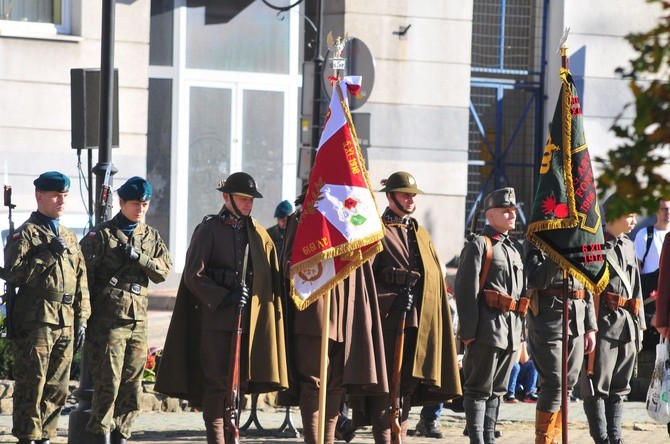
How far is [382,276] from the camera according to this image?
9.77 meters

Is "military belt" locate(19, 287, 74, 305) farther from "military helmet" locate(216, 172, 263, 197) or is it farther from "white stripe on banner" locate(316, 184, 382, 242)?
"white stripe on banner" locate(316, 184, 382, 242)

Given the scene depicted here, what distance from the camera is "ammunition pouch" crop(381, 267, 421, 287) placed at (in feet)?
31.9

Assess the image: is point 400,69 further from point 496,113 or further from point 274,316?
point 274,316

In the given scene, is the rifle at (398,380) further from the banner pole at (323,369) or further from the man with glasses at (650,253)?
the man with glasses at (650,253)

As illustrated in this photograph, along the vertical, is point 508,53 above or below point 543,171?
above

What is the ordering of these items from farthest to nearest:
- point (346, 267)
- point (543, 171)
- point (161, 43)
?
point (161, 43) → point (543, 171) → point (346, 267)

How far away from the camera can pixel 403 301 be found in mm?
9664

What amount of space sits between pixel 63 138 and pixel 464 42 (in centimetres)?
560

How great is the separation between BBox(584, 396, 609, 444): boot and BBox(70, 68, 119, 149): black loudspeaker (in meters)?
4.21

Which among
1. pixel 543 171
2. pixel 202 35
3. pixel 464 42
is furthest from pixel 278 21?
pixel 543 171

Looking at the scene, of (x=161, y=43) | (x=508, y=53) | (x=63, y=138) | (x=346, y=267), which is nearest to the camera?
(x=346, y=267)

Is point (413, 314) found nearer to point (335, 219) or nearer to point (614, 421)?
point (335, 219)

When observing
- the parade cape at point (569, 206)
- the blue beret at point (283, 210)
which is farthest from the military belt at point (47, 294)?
the blue beret at point (283, 210)

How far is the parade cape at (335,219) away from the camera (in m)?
9.16
